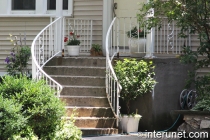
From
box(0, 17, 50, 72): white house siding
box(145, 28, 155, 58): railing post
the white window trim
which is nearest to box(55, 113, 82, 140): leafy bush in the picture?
box(145, 28, 155, 58): railing post

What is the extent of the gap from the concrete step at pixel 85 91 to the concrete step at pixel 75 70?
591mm

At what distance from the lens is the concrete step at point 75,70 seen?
36.1 ft

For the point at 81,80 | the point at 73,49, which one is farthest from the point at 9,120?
the point at 73,49

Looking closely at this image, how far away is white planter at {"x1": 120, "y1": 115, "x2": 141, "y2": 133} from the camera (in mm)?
9781

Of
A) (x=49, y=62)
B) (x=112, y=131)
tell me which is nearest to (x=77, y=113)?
(x=112, y=131)

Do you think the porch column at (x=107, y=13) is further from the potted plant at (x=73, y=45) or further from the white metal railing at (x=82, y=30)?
the potted plant at (x=73, y=45)

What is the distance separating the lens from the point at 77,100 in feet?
33.6

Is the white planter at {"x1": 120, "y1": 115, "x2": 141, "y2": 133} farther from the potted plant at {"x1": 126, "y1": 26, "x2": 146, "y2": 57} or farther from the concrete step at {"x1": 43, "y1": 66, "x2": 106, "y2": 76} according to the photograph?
the potted plant at {"x1": 126, "y1": 26, "x2": 146, "y2": 57}

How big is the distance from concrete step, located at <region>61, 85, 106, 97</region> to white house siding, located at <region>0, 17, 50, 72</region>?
9.56 feet

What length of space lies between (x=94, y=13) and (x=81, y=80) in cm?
232

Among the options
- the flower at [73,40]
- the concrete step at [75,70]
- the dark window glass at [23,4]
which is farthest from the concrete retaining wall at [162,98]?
the dark window glass at [23,4]

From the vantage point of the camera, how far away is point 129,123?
32.1 ft

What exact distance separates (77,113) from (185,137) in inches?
81.2

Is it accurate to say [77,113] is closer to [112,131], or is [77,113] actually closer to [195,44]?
[112,131]
